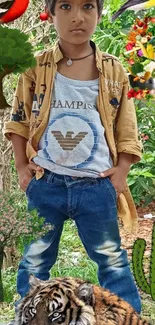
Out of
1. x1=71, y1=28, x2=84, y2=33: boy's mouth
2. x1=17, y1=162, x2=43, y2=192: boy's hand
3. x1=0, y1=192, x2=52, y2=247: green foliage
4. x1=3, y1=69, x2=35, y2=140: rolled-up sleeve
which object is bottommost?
x1=0, y1=192, x2=52, y2=247: green foliage

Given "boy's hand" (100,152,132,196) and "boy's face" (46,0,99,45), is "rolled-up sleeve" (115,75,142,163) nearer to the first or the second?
"boy's hand" (100,152,132,196)

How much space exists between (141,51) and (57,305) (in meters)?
0.53

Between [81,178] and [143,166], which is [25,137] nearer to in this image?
[81,178]

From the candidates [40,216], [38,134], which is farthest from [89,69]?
[40,216]

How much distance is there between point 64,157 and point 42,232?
0.16 meters

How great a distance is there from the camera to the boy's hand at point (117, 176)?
141 centimetres

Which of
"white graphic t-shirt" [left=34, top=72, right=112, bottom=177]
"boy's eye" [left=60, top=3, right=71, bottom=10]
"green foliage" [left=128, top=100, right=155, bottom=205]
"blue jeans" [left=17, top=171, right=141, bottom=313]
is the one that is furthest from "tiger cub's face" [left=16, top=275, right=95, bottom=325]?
"green foliage" [left=128, top=100, right=155, bottom=205]

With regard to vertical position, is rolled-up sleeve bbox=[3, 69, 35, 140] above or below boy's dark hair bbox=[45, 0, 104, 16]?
below

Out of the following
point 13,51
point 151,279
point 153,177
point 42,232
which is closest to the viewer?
point 13,51

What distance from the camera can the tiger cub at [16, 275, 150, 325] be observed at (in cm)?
125

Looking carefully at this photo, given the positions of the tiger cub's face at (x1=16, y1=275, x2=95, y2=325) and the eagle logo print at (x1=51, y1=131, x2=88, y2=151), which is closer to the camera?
the tiger cub's face at (x1=16, y1=275, x2=95, y2=325)

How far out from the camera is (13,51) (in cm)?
120

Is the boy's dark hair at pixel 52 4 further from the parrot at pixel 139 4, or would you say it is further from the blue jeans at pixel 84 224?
the blue jeans at pixel 84 224

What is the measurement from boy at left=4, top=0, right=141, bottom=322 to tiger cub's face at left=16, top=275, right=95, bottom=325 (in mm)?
129
